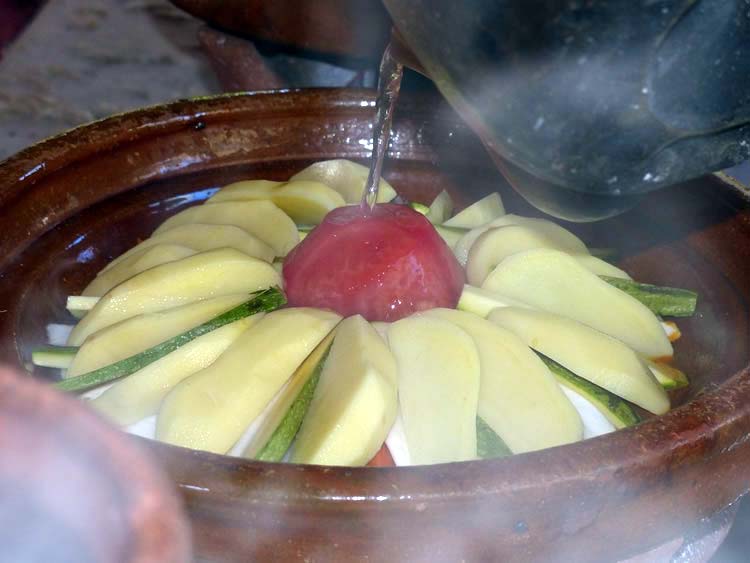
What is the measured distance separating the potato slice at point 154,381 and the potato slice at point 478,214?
48cm

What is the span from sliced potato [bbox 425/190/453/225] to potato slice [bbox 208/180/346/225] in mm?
147

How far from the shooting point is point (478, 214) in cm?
141

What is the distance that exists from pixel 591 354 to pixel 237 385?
0.43 meters

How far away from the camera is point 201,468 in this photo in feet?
2.65

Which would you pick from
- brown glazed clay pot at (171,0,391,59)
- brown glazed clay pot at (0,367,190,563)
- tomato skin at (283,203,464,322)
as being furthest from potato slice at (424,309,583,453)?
brown glazed clay pot at (171,0,391,59)

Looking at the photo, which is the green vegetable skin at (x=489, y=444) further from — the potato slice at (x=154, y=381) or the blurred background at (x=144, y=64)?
the blurred background at (x=144, y=64)

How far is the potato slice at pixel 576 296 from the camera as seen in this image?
118 centimetres

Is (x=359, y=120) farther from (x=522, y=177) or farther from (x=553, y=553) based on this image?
(x=553, y=553)

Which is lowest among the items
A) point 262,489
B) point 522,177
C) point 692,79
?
point 262,489

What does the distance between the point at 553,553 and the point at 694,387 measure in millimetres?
393

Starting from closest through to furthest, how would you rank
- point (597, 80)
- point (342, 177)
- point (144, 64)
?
point (597, 80)
point (342, 177)
point (144, 64)

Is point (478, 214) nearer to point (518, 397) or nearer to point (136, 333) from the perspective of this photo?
point (518, 397)

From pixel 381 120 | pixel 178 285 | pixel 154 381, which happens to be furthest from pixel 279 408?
pixel 381 120

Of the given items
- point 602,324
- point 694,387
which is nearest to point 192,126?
point 602,324
